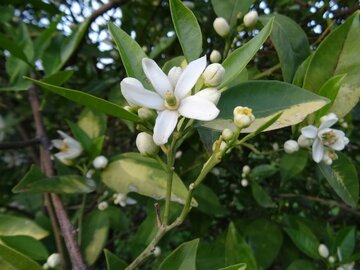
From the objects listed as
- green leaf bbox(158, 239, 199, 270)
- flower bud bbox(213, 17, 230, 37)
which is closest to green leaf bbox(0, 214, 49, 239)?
green leaf bbox(158, 239, 199, 270)

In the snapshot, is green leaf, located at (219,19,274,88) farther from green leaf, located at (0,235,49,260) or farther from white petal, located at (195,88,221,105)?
green leaf, located at (0,235,49,260)

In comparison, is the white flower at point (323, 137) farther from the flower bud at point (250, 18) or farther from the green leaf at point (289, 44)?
the flower bud at point (250, 18)

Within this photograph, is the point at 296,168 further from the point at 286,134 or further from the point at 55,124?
the point at 55,124

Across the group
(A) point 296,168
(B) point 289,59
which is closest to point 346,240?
(A) point 296,168

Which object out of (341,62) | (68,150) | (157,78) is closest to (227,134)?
(157,78)

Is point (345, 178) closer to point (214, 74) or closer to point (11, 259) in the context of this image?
point (214, 74)

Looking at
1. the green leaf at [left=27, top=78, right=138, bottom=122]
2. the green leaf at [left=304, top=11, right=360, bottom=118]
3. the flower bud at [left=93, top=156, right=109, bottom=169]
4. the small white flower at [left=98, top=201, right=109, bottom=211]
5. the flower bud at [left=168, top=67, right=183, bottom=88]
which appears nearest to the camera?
the green leaf at [left=27, top=78, right=138, bottom=122]
